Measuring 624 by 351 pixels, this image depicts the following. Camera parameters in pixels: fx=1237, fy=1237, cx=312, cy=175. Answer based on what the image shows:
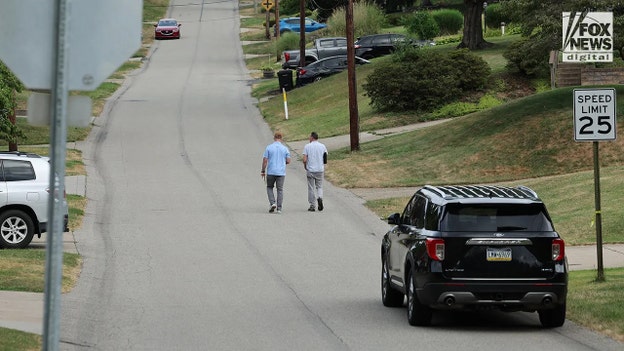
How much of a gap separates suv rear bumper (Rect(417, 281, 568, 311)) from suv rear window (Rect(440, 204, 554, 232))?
2.09ft

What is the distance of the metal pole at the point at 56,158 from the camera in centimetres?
662

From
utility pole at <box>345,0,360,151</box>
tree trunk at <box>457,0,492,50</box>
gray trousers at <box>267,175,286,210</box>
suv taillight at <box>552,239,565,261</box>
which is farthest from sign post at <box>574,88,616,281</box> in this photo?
tree trunk at <box>457,0,492,50</box>

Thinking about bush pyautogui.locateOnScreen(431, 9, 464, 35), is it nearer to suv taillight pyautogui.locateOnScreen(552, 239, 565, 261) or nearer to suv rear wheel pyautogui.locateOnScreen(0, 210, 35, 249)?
suv rear wheel pyautogui.locateOnScreen(0, 210, 35, 249)

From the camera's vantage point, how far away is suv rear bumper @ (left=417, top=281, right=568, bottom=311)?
552 inches

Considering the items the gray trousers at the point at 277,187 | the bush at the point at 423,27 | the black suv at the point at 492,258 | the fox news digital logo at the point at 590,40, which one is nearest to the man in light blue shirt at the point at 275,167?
the gray trousers at the point at 277,187

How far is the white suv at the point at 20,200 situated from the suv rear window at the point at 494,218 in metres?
9.53

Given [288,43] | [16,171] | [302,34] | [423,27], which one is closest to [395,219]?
[16,171]

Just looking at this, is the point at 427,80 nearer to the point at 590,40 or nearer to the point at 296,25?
the point at 590,40

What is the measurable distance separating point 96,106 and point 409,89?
15251 millimetres

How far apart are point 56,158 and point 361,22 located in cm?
6689

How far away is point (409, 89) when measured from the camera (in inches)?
1710

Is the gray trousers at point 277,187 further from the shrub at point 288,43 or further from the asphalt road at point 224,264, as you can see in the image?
the shrub at point 288,43

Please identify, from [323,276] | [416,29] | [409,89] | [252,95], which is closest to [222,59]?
[416,29]

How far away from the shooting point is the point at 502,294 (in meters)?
14.0
